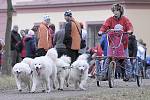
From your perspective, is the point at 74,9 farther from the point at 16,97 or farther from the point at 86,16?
the point at 16,97

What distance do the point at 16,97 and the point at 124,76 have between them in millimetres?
4196

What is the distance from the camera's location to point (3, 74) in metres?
24.5

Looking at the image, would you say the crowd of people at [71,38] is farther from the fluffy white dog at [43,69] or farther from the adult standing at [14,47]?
the adult standing at [14,47]

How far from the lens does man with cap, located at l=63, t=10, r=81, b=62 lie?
1997cm

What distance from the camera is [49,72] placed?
1727 cm

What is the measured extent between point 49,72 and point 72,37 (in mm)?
3071

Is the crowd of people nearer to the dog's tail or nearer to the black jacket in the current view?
the black jacket

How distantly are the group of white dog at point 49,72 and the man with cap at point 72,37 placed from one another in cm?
122

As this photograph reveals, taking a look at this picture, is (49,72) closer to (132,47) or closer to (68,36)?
(68,36)

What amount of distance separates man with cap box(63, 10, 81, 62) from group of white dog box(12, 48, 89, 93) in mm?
1216

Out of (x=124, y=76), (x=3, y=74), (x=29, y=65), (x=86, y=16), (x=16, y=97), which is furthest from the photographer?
(x=86, y=16)

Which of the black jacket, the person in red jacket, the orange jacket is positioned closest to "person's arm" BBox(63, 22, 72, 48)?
the orange jacket

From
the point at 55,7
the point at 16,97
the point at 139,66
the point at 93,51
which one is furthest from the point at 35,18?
the point at 16,97

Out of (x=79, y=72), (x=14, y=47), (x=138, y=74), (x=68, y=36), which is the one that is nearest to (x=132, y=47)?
(x=68, y=36)
